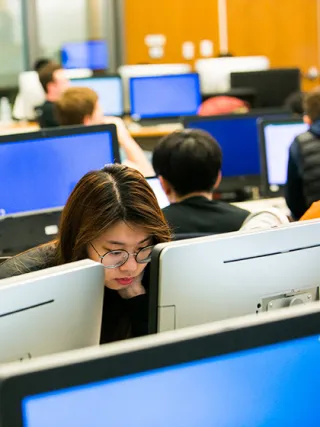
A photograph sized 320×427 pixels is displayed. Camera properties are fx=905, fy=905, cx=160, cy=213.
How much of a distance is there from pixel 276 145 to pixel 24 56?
560 centimetres

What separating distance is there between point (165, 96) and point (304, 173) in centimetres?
351

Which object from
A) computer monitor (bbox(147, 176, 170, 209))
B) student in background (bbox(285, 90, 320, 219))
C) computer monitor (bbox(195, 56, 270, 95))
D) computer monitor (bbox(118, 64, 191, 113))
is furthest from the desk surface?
computer monitor (bbox(147, 176, 170, 209))

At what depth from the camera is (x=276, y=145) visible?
4.82 m

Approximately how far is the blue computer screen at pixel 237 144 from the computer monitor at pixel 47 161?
165 cm

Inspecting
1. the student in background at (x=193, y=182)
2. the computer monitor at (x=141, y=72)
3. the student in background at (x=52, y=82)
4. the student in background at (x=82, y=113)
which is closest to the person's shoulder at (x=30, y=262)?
the student in background at (x=193, y=182)

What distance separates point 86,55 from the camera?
10031mm

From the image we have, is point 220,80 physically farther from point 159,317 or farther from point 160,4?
point 159,317

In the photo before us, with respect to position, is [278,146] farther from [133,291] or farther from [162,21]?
[162,21]

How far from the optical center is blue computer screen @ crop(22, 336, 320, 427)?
812mm

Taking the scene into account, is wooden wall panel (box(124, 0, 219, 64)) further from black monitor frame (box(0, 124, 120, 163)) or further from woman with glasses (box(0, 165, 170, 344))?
woman with glasses (box(0, 165, 170, 344))

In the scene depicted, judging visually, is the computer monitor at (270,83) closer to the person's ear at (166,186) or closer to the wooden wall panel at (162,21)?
the wooden wall panel at (162,21)

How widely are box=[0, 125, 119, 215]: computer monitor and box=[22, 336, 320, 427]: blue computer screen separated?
7.87 feet

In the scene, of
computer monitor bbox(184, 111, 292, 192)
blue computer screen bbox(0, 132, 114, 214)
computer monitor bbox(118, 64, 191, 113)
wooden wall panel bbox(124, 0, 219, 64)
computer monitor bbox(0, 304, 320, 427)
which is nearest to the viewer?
computer monitor bbox(0, 304, 320, 427)

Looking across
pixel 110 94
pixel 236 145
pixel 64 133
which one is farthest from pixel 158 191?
pixel 110 94
